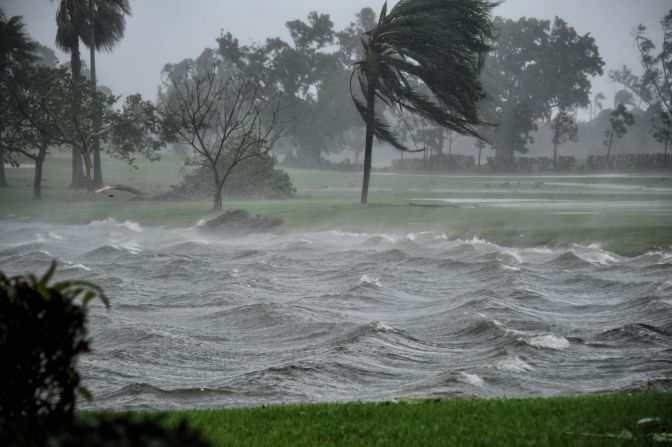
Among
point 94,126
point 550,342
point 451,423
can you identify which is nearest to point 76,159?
point 94,126

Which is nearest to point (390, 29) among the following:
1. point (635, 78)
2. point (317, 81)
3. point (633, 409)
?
point (633, 409)

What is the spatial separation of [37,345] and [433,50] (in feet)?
94.5

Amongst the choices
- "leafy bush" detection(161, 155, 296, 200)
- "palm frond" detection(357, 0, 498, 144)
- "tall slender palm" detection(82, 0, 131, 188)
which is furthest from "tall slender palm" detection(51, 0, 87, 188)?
"palm frond" detection(357, 0, 498, 144)

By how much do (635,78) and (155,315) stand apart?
375 feet

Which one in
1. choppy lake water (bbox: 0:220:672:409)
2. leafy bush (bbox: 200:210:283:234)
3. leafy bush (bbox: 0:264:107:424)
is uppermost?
leafy bush (bbox: 0:264:107:424)

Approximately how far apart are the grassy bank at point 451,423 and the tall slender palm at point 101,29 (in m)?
40.5

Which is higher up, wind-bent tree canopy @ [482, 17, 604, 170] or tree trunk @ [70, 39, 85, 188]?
wind-bent tree canopy @ [482, 17, 604, 170]

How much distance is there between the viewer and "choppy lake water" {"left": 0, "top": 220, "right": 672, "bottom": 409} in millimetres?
10773

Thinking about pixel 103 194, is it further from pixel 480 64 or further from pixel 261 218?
pixel 480 64

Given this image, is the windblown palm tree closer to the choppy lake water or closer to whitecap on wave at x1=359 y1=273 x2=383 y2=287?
the choppy lake water

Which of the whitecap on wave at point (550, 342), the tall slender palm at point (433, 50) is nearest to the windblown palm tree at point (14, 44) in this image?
the tall slender palm at point (433, 50)

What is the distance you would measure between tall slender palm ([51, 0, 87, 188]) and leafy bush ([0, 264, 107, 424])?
139ft

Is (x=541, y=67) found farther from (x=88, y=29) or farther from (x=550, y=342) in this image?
(x=550, y=342)

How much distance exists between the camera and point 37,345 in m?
3.97
